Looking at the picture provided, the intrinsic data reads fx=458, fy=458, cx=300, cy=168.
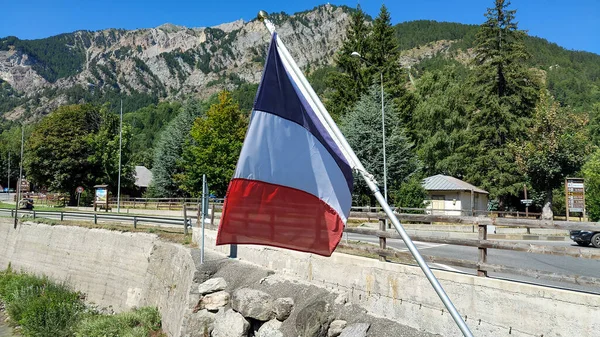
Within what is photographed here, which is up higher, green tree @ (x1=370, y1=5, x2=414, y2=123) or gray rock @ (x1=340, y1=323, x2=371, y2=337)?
green tree @ (x1=370, y1=5, x2=414, y2=123)

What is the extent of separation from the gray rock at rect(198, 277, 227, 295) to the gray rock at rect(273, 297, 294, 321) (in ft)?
8.15

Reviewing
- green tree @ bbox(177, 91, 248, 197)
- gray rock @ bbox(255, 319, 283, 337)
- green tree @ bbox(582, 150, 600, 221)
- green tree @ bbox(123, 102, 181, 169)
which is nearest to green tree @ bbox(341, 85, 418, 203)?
green tree @ bbox(177, 91, 248, 197)

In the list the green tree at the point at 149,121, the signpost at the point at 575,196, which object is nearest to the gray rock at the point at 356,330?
the signpost at the point at 575,196

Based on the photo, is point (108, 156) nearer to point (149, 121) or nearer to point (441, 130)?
point (441, 130)

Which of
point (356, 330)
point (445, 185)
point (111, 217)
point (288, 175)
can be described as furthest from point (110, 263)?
point (445, 185)

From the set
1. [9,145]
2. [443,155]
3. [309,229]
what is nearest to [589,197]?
[443,155]

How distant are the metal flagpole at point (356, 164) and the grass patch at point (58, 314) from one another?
11514mm

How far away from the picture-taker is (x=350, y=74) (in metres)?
48.7

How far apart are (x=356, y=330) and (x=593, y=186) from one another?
4961 centimetres

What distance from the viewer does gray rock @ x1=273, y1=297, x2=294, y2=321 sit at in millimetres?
8805

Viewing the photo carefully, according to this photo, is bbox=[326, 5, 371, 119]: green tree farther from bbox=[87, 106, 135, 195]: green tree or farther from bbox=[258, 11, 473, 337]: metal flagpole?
bbox=[258, 11, 473, 337]: metal flagpole

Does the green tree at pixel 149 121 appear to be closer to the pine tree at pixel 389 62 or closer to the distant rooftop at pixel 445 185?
the pine tree at pixel 389 62

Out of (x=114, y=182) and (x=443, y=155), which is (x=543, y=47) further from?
(x=114, y=182)

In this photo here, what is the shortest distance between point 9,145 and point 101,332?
114 meters
